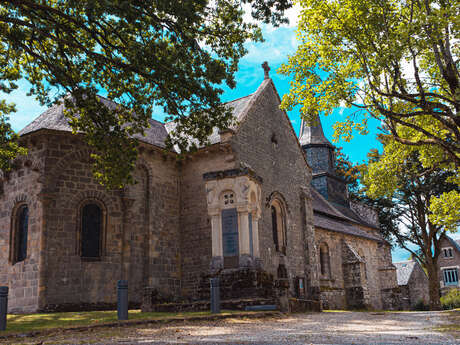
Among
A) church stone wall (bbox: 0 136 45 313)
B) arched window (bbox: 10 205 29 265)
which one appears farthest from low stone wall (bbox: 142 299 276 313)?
arched window (bbox: 10 205 29 265)

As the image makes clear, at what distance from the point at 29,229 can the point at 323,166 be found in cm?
3096

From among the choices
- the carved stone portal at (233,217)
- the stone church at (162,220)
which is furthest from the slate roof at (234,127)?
the carved stone portal at (233,217)

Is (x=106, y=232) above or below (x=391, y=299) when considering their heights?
above

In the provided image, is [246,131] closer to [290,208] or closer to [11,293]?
[290,208]

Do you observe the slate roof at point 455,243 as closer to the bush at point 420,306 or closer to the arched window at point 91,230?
the bush at point 420,306

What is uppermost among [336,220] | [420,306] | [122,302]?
[336,220]

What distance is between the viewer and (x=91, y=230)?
1758 centimetres

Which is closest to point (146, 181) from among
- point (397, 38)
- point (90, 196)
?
point (90, 196)

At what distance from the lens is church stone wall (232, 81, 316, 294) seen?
20.4 m

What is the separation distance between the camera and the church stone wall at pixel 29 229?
1564cm

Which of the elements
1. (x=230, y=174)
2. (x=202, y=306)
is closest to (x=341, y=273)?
(x=230, y=174)

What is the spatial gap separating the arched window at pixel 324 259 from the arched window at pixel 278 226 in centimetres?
815

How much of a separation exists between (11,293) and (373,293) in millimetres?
27165

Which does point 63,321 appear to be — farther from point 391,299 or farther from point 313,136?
point 313,136
